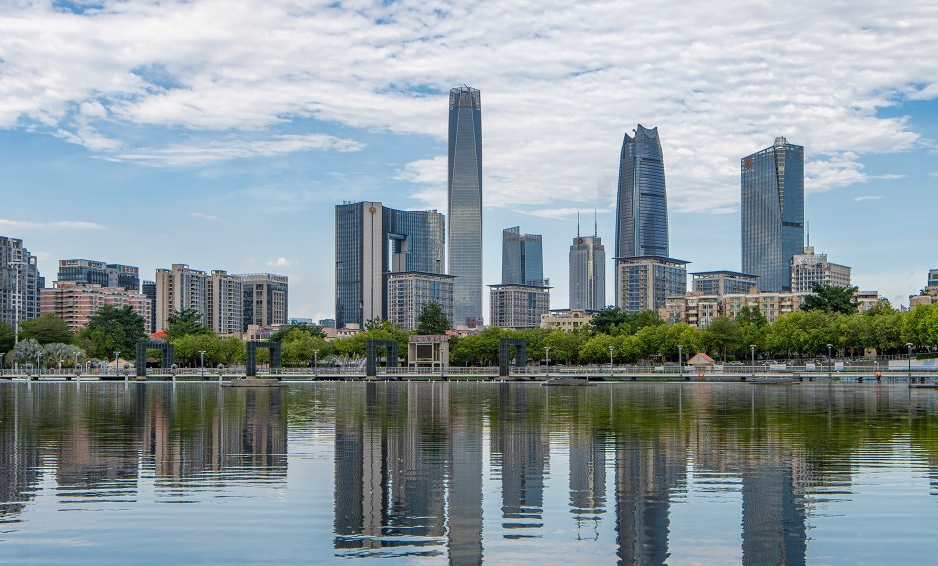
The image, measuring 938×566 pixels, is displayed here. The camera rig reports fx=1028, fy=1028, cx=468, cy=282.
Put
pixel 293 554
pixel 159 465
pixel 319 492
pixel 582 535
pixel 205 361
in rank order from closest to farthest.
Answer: pixel 293 554 < pixel 582 535 < pixel 319 492 < pixel 159 465 < pixel 205 361

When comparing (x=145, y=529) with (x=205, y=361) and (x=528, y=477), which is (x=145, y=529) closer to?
(x=528, y=477)

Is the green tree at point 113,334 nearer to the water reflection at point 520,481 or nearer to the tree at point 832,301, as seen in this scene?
the tree at point 832,301

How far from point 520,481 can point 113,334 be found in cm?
16996

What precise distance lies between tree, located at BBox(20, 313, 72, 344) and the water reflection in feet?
485

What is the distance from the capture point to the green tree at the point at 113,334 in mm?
182250

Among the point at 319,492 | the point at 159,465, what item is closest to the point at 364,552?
the point at 319,492

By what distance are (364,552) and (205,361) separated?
18023cm

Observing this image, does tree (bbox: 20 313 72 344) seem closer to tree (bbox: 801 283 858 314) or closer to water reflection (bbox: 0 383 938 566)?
tree (bbox: 801 283 858 314)

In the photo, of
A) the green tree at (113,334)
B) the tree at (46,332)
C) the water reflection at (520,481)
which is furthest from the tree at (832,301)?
the water reflection at (520,481)

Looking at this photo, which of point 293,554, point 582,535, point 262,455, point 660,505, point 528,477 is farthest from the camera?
point 262,455

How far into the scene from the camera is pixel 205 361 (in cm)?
19100

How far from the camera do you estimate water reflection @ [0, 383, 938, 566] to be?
58.9 ft

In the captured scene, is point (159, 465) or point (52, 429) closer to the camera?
point (159, 465)

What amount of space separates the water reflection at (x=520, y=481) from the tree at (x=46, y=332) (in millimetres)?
147773
